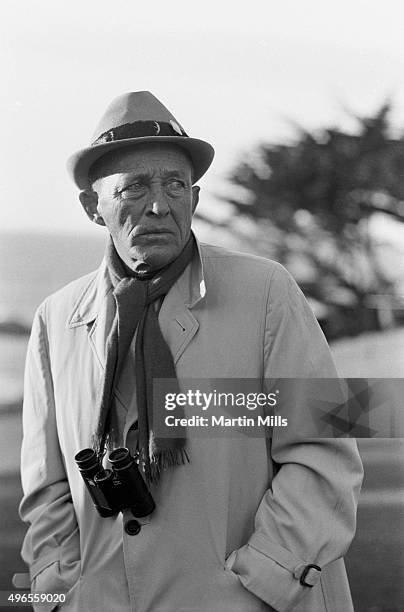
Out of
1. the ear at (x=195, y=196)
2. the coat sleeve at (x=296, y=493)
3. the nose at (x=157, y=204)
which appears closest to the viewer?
the coat sleeve at (x=296, y=493)

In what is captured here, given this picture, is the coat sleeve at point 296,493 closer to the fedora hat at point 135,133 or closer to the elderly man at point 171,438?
the elderly man at point 171,438

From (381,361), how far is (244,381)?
1.43 feet

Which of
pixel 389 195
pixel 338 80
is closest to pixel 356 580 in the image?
pixel 389 195

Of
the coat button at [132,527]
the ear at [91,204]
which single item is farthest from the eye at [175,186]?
the coat button at [132,527]

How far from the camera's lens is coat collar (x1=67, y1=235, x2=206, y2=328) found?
8.16 feet

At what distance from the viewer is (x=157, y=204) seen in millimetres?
2441

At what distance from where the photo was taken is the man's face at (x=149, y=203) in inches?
96.8

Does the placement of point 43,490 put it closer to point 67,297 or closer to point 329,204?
point 67,297

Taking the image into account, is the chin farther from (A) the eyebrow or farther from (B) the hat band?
(B) the hat band

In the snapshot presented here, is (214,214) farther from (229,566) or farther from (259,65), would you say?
(229,566)

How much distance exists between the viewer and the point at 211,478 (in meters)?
2.41

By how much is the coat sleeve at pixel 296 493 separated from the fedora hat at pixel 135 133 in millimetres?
440

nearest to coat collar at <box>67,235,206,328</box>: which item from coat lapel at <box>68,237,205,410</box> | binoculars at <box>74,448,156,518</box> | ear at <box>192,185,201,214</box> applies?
coat lapel at <box>68,237,205,410</box>

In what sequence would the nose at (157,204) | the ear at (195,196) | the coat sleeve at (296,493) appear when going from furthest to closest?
the ear at (195,196), the nose at (157,204), the coat sleeve at (296,493)
